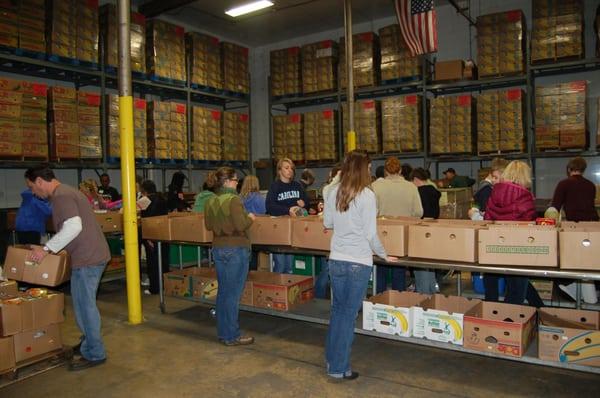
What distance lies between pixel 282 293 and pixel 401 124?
6.27 metres

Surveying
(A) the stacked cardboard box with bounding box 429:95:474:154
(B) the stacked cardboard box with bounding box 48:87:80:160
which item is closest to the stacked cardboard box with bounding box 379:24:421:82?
(A) the stacked cardboard box with bounding box 429:95:474:154

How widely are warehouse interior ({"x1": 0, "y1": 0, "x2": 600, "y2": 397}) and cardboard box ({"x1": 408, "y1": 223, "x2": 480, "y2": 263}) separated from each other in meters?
0.02

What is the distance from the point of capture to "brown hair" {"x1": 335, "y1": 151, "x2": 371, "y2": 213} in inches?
145

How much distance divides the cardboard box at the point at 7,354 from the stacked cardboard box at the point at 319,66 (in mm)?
8914

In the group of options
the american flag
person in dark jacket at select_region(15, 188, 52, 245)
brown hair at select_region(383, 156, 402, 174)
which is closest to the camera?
brown hair at select_region(383, 156, 402, 174)

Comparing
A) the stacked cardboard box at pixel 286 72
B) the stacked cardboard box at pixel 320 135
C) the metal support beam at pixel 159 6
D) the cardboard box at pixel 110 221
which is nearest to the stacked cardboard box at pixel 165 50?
the metal support beam at pixel 159 6

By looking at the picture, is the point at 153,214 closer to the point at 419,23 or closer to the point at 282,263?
the point at 282,263

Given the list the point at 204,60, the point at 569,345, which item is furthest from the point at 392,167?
the point at 204,60

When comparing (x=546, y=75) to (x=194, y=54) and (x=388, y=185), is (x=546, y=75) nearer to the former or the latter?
(x=388, y=185)

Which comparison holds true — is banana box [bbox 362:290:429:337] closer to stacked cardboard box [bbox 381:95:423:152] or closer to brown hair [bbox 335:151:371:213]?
brown hair [bbox 335:151:371:213]

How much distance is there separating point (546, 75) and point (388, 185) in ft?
21.1

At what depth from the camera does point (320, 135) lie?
449 inches

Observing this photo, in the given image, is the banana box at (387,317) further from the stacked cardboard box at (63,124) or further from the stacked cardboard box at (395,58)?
the stacked cardboard box at (395,58)

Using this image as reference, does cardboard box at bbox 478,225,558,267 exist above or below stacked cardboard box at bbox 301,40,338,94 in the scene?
below
